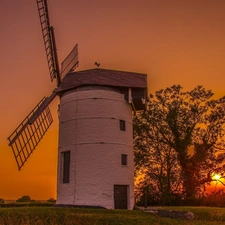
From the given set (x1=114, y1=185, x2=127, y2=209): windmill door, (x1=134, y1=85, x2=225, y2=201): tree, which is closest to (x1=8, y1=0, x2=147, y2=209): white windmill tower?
(x1=114, y1=185, x2=127, y2=209): windmill door

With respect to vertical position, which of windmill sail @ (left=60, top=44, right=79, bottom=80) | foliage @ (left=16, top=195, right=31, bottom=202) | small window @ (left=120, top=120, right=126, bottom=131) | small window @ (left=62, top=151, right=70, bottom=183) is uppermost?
windmill sail @ (left=60, top=44, right=79, bottom=80)

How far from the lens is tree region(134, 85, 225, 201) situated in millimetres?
41156

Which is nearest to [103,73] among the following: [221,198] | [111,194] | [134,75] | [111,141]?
[134,75]

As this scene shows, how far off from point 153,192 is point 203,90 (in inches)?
557

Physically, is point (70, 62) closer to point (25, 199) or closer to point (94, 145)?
point (94, 145)

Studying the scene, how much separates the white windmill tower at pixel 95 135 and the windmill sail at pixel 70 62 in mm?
3308

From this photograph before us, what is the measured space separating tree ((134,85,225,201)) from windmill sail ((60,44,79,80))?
13644mm

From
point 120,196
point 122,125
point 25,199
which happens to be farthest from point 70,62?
point 25,199

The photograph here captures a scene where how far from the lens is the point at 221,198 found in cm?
3934

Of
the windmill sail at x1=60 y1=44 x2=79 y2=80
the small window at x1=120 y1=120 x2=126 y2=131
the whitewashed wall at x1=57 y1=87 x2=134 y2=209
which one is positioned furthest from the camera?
the windmill sail at x1=60 y1=44 x2=79 y2=80

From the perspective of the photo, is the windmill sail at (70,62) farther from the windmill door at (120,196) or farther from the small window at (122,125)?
the windmill door at (120,196)

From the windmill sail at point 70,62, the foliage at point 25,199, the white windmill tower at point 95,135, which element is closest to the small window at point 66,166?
the white windmill tower at point 95,135

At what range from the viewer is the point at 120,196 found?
90.0 ft

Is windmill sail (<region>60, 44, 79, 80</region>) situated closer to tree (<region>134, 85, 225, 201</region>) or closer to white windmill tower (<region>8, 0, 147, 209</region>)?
white windmill tower (<region>8, 0, 147, 209</region>)
